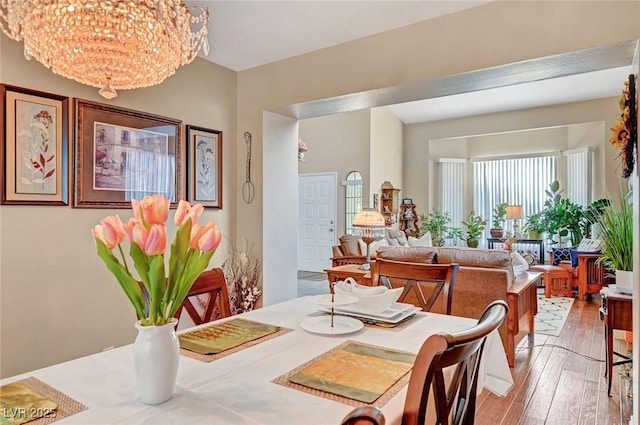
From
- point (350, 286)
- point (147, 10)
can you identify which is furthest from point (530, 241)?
point (147, 10)

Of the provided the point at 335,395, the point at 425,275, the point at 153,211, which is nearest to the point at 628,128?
the point at 425,275

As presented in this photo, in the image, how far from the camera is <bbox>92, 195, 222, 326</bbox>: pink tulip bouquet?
2.93 feet

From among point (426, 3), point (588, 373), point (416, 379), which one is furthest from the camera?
point (588, 373)

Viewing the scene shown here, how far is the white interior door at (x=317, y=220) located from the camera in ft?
27.4

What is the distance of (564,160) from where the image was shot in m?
8.04

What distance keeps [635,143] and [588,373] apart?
6.42ft

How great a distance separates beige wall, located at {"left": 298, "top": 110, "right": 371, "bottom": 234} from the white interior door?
0.15 metres

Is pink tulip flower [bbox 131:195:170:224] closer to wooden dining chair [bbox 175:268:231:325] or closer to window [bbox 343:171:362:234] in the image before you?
wooden dining chair [bbox 175:268:231:325]

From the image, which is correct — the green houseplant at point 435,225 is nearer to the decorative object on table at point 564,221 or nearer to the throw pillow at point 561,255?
the decorative object on table at point 564,221

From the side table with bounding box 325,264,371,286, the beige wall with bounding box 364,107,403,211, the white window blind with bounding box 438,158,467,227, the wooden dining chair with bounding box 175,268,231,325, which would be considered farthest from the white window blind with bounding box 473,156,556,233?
the wooden dining chair with bounding box 175,268,231,325

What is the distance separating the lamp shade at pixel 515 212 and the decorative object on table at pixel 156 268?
26.1 ft

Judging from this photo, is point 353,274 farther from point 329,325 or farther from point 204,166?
point 329,325

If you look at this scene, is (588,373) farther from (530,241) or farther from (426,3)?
(530,241)

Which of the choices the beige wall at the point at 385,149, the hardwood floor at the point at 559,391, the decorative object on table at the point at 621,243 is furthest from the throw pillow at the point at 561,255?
the decorative object on table at the point at 621,243
